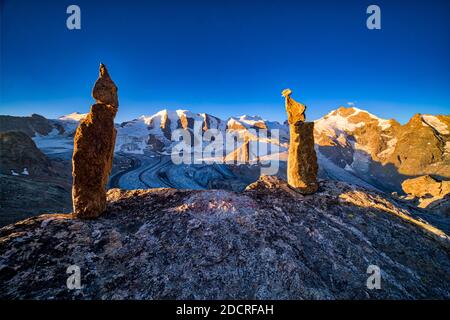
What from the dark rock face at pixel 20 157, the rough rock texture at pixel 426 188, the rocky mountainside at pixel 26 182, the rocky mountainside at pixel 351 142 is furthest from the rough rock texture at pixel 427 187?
the dark rock face at pixel 20 157

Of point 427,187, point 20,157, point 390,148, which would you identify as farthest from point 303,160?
point 390,148

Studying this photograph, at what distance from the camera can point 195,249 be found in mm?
10594

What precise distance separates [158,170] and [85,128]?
61900 mm

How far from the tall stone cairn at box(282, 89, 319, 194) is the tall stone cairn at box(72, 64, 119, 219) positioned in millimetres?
10436

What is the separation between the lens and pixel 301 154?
1523 cm

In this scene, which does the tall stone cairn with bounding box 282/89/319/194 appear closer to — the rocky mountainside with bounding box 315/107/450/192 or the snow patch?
the rocky mountainside with bounding box 315/107/450/192

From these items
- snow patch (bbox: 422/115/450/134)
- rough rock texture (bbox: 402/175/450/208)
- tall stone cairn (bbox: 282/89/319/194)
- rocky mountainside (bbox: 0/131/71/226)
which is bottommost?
rough rock texture (bbox: 402/175/450/208)

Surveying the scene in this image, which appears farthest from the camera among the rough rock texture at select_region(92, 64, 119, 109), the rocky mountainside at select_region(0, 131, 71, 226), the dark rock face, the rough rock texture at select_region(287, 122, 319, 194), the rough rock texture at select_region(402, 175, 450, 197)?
the dark rock face

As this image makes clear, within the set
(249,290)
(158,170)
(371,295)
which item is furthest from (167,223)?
(158,170)

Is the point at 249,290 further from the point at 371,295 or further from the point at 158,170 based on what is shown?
the point at 158,170

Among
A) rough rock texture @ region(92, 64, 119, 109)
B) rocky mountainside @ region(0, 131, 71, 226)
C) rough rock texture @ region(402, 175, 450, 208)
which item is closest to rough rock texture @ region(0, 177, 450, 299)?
rough rock texture @ region(92, 64, 119, 109)

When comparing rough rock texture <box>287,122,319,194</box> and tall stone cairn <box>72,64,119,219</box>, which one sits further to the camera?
rough rock texture <box>287,122,319,194</box>

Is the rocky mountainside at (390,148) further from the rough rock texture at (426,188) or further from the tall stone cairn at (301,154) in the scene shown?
the tall stone cairn at (301,154)

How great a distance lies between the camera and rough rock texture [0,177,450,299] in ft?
29.4
